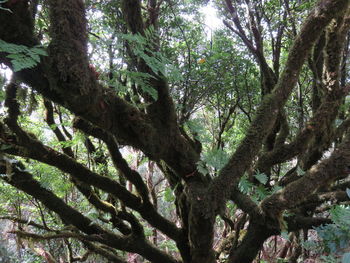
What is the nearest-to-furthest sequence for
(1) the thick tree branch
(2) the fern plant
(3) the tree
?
(2) the fern plant
(3) the tree
(1) the thick tree branch

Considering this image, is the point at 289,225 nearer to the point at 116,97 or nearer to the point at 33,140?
the point at 116,97

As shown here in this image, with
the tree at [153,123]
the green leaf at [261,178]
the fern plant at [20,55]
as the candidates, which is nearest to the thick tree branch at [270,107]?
the tree at [153,123]

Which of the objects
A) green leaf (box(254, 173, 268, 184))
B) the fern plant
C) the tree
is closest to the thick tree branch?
the tree

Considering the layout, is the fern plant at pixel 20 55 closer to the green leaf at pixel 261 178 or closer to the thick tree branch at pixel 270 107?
the thick tree branch at pixel 270 107

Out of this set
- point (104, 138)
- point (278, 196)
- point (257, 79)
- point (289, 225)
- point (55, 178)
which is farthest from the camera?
point (257, 79)

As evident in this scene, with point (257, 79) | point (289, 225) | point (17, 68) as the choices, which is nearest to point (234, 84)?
point (257, 79)

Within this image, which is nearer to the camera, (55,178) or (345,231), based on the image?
(345,231)

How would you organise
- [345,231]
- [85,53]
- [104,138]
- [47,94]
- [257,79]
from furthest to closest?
[257,79] → [104,138] → [345,231] → [47,94] → [85,53]

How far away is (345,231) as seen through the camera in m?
2.59

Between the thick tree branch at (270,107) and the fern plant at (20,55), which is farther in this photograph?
the thick tree branch at (270,107)

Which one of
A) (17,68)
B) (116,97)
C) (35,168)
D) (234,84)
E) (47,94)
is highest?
(234,84)

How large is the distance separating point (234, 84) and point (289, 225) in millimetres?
2663

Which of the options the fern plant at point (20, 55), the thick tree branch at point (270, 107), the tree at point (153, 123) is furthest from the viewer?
the thick tree branch at point (270, 107)

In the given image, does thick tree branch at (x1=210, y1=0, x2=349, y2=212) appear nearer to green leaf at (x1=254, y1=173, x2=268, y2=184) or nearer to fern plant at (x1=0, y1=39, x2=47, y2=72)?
green leaf at (x1=254, y1=173, x2=268, y2=184)
